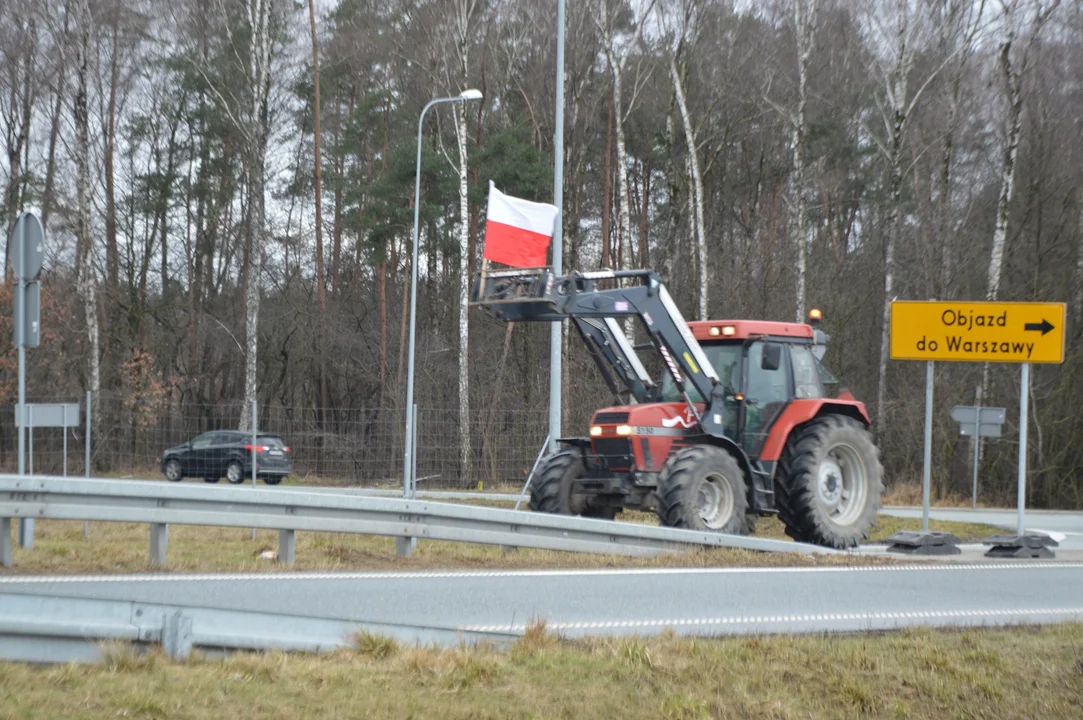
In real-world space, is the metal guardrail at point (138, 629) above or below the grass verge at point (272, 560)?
above

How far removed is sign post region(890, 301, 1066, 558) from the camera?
15.7 m

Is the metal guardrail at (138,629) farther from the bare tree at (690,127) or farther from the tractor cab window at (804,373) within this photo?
the bare tree at (690,127)

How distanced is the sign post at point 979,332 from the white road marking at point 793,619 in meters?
5.77

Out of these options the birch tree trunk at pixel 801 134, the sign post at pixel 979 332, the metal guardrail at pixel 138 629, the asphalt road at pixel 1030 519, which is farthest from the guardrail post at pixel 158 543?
the birch tree trunk at pixel 801 134

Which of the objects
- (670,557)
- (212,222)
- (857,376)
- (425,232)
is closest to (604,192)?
(425,232)

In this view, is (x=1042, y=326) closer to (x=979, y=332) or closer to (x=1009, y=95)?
(x=979, y=332)

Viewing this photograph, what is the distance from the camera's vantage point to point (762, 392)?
1520cm

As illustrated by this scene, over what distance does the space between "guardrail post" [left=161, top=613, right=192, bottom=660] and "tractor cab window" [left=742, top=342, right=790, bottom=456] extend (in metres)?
10.1

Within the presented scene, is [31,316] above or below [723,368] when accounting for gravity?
above

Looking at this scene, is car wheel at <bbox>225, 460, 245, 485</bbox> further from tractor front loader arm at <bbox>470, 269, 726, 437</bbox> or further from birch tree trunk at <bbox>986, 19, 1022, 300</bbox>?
birch tree trunk at <bbox>986, 19, 1022, 300</bbox>

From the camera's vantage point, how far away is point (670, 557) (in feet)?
40.6

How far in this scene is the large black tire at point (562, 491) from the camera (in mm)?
14859

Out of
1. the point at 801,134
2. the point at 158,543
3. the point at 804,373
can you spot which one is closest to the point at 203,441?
the point at 804,373

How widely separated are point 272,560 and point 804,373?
23.9 feet
